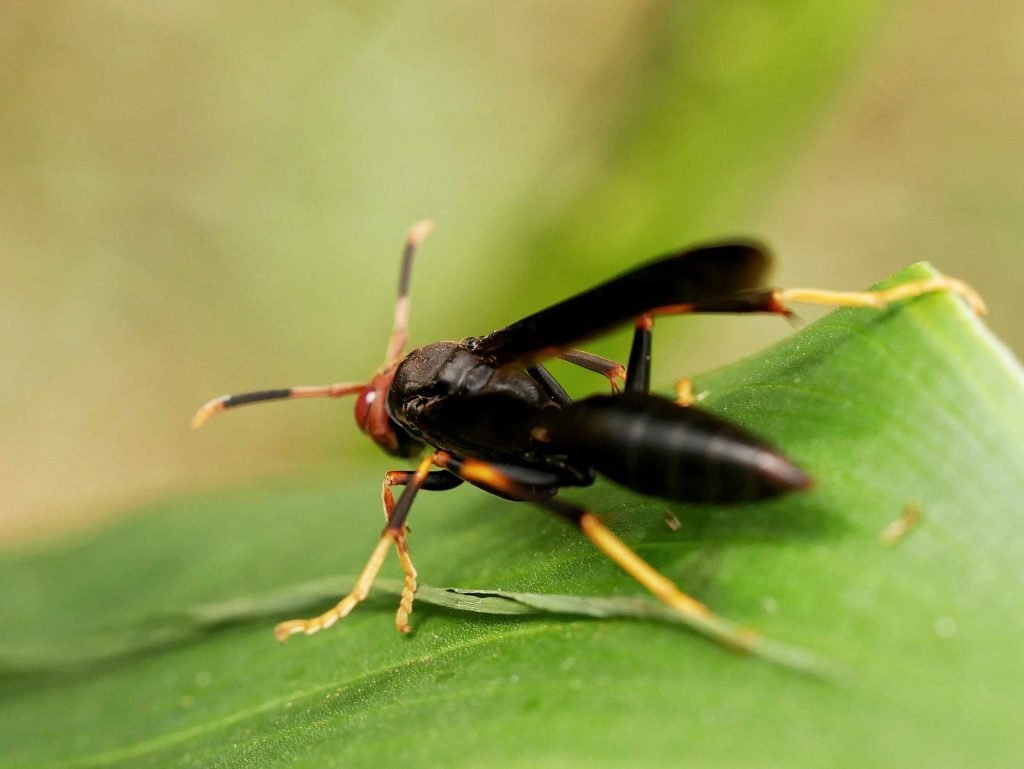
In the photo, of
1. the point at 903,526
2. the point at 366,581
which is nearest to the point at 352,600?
the point at 366,581

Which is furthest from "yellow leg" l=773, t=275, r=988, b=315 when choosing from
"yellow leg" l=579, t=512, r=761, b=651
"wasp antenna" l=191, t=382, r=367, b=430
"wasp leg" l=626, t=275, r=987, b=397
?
"wasp antenna" l=191, t=382, r=367, b=430

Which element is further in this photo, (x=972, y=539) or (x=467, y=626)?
(x=467, y=626)

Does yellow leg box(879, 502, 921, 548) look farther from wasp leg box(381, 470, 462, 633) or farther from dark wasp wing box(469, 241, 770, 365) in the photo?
wasp leg box(381, 470, 462, 633)

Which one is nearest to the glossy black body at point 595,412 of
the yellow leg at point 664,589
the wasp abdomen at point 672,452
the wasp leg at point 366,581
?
the wasp abdomen at point 672,452

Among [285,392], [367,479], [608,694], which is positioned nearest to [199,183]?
[367,479]

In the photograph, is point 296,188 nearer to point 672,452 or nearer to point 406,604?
point 406,604

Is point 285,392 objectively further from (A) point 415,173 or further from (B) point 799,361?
(A) point 415,173
